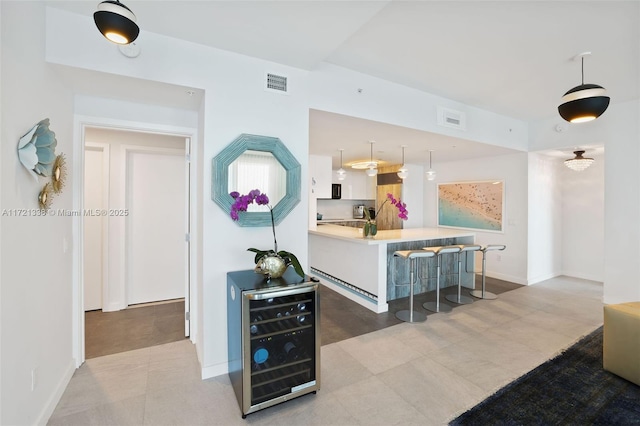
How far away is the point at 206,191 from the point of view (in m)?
2.31

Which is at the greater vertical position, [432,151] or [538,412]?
[432,151]

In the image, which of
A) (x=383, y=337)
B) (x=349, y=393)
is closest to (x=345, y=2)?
(x=349, y=393)

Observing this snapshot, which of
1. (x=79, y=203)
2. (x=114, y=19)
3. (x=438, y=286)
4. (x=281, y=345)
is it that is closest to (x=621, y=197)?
(x=438, y=286)

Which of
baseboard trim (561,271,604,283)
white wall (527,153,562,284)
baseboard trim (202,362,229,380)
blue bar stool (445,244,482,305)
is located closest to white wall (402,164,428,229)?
white wall (527,153,562,284)

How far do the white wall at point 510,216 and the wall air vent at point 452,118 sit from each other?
1.96m

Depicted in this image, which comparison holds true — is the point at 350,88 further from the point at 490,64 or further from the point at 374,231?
the point at 374,231

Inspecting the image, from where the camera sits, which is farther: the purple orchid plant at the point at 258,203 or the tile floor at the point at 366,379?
the purple orchid plant at the point at 258,203

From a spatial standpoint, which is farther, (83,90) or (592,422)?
(83,90)

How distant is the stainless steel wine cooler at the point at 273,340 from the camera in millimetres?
1885

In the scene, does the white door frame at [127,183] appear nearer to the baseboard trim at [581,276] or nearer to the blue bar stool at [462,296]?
the blue bar stool at [462,296]

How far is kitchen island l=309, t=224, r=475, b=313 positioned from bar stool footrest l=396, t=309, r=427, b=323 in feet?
0.78

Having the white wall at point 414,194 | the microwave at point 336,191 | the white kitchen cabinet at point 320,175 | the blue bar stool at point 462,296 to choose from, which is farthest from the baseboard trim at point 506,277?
the microwave at point 336,191

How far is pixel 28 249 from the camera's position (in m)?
1.66

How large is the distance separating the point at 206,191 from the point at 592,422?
3.22 m
